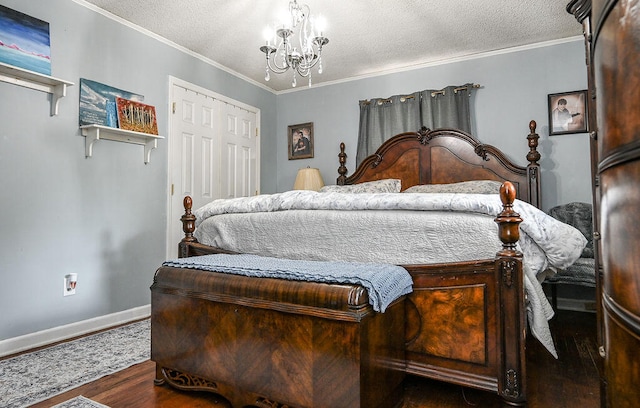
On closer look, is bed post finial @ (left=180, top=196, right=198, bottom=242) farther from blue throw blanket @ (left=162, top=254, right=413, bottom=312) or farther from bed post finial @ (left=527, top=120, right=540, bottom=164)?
bed post finial @ (left=527, top=120, right=540, bottom=164)

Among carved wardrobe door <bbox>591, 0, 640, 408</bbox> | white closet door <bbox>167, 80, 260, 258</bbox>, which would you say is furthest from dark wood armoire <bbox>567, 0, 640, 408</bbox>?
white closet door <bbox>167, 80, 260, 258</bbox>

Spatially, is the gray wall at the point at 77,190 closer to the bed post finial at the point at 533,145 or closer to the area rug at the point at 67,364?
the area rug at the point at 67,364

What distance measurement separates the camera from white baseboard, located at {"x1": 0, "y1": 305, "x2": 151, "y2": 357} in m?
2.42

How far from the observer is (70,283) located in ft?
9.02

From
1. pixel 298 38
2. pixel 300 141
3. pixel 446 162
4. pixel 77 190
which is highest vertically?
pixel 298 38

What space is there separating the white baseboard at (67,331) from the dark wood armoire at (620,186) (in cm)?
304

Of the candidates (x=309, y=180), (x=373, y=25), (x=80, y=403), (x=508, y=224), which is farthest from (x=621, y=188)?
(x=309, y=180)

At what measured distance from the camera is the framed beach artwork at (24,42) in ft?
7.89

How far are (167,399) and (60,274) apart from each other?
1.54m

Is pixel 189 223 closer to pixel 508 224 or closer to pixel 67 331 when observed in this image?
pixel 67 331

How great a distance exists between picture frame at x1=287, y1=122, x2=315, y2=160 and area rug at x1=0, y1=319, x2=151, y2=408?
9.18ft

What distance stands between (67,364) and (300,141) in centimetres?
341

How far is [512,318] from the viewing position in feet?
4.97

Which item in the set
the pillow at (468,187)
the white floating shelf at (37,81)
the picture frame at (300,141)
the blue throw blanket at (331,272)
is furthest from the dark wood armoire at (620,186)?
the picture frame at (300,141)
